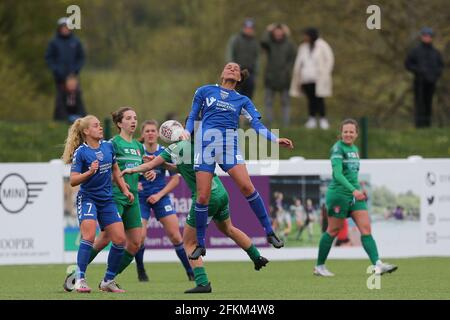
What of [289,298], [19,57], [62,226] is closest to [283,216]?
[62,226]

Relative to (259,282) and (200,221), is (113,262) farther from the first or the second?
(259,282)

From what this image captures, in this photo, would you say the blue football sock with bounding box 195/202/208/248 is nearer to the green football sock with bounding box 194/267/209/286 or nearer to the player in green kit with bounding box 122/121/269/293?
the player in green kit with bounding box 122/121/269/293

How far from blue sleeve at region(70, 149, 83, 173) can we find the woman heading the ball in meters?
1.20

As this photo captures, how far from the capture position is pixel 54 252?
67.4 ft

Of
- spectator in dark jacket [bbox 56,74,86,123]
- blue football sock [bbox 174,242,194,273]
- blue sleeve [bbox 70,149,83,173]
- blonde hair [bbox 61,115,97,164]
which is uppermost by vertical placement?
spectator in dark jacket [bbox 56,74,86,123]

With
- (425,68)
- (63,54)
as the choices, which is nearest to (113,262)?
(63,54)

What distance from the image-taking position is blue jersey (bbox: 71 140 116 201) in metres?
14.3

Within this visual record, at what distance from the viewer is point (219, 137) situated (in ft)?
47.3

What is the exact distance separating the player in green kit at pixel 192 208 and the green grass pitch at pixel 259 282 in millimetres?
313

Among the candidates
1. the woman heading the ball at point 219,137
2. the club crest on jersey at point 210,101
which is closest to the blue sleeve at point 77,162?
the woman heading the ball at point 219,137

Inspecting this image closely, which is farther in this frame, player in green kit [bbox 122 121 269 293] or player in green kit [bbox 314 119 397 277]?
player in green kit [bbox 314 119 397 277]

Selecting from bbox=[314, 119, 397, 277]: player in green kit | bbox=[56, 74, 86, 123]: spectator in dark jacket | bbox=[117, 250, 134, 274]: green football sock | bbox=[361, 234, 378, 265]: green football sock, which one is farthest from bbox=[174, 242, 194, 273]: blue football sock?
bbox=[56, 74, 86, 123]: spectator in dark jacket

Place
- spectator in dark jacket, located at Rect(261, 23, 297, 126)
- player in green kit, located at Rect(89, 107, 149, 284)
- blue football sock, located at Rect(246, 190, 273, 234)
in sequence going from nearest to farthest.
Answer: blue football sock, located at Rect(246, 190, 273, 234) → player in green kit, located at Rect(89, 107, 149, 284) → spectator in dark jacket, located at Rect(261, 23, 297, 126)

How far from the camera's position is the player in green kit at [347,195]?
16859 mm
